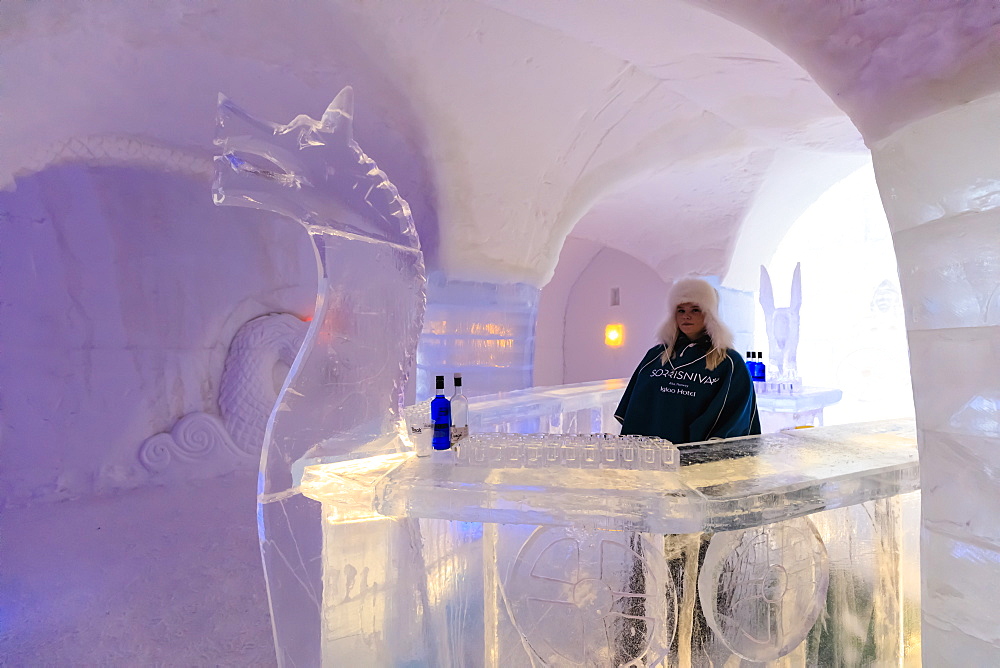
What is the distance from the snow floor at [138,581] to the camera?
264 centimetres

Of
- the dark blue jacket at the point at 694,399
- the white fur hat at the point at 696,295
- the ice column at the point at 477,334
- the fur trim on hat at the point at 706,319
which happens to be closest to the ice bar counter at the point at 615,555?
the dark blue jacket at the point at 694,399

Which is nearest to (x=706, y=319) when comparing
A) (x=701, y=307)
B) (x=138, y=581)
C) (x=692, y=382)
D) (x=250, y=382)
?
(x=701, y=307)

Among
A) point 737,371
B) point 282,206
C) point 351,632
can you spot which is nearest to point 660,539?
point 351,632

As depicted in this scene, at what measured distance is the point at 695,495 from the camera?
1.27 meters

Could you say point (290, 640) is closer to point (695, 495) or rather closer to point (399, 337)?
point (399, 337)

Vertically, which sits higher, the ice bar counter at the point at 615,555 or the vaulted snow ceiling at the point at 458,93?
the vaulted snow ceiling at the point at 458,93

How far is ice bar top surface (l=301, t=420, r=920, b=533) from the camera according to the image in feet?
4.18

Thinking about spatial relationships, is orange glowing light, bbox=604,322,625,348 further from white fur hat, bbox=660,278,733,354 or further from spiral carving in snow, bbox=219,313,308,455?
white fur hat, bbox=660,278,733,354

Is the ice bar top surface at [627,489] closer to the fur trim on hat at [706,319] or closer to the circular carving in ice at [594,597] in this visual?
the circular carving in ice at [594,597]

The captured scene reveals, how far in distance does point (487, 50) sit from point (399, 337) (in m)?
2.30

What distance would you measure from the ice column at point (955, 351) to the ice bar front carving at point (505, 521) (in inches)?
10.4

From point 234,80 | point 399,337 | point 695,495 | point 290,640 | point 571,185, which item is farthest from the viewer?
point 571,185

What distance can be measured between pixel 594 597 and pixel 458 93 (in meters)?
3.31

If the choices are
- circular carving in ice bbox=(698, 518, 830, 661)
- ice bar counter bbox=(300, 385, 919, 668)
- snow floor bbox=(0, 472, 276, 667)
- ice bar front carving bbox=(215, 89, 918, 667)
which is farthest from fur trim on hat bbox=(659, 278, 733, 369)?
snow floor bbox=(0, 472, 276, 667)
